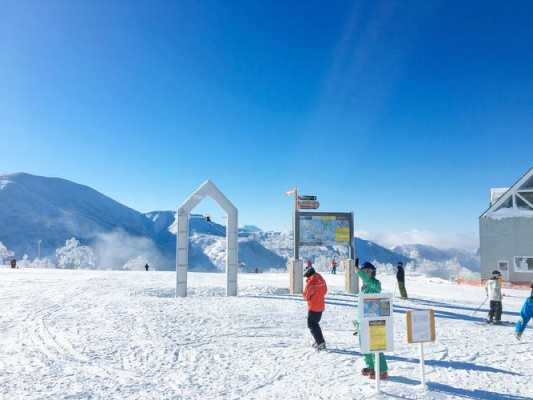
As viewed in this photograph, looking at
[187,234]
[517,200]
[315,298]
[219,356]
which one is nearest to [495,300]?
[315,298]

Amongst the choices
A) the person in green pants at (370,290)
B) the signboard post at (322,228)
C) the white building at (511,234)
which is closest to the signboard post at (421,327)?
the person in green pants at (370,290)

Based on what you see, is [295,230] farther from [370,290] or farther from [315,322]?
[370,290]

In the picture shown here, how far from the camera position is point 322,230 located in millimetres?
19500

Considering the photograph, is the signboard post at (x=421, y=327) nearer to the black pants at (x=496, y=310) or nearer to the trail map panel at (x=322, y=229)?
the black pants at (x=496, y=310)

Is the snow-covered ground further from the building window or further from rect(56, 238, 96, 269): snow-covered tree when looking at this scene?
rect(56, 238, 96, 269): snow-covered tree

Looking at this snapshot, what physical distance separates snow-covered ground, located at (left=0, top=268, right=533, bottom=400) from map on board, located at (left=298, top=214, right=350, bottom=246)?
6.00m

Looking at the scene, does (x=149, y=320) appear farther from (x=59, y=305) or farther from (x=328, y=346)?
(x=328, y=346)

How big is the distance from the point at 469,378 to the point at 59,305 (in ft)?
42.1

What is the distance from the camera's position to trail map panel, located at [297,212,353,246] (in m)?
19.4

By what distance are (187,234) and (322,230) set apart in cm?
707

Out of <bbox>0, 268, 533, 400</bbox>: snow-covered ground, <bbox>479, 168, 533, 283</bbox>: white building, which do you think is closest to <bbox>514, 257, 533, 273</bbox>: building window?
<bbox>479, 168, 533, 283</bbox>: white building

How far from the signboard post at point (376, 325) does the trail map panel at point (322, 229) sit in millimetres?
13302

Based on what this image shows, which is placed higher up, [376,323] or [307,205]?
[307,205]

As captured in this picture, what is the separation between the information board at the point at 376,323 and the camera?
19.0ft
